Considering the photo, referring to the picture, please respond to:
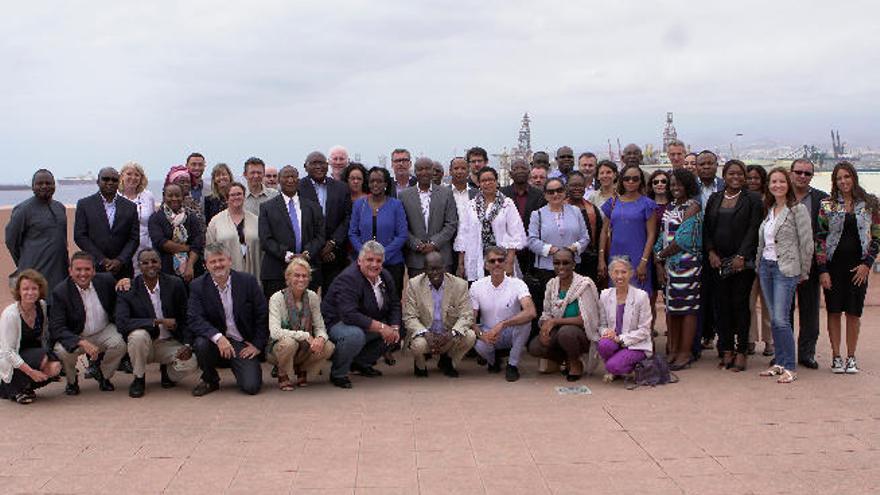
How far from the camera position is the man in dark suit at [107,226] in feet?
24.6

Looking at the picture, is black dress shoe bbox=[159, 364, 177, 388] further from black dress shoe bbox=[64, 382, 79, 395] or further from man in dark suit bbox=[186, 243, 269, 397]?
black dress shoe bbox=[64, 382, 79, 395]

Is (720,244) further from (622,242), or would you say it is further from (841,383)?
(841,383)

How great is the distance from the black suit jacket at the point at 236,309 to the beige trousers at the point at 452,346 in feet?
4.15

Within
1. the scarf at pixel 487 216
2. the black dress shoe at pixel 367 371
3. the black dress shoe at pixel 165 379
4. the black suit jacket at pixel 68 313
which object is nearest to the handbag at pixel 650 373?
the scarf at pixel 487 216

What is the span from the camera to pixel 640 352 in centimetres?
680

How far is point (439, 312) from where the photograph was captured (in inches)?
Answer: 286

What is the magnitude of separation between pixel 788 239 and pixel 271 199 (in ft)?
15.0

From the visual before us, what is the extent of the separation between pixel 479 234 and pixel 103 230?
3.47 metres

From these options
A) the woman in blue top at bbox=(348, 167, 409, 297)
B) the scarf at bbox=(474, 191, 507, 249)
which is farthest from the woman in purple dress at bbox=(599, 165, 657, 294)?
the woman in blue top at bbox=(348, 167, 409, 297)

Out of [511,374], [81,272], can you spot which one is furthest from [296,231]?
[511,374]

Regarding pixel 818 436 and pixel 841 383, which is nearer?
pixel 818 436

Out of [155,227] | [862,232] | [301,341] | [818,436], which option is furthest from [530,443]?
[155,227]

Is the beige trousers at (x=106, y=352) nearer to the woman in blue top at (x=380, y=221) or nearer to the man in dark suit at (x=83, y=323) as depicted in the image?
the man in dark suit at (x=83, y=323)

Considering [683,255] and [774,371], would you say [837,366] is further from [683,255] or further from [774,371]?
[683,255]
